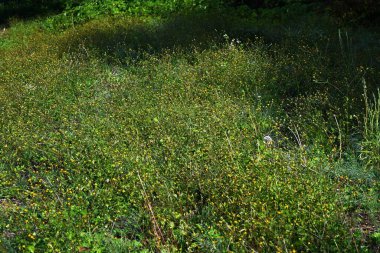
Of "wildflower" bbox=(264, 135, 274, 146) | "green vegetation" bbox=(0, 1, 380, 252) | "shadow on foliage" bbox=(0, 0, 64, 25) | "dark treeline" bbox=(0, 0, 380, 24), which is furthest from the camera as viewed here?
"shadow on foliage" bbox=(0, 0, 64, 25)

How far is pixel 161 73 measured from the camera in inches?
266

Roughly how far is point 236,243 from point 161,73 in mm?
3765

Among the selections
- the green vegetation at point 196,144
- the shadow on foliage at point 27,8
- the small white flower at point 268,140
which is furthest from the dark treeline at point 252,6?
the small white flower at point 268,140

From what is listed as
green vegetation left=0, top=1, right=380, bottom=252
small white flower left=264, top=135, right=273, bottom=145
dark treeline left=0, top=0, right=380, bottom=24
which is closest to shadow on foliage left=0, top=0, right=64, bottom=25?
dark treeline left=0, top=0, right=380, bottom=24

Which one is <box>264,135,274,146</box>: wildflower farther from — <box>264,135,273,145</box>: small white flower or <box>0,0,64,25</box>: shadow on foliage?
<box>0,0,64,25</box>: shadow on foliage

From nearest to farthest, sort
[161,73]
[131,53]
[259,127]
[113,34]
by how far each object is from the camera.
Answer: [259,127] → [161,73] → [131,53] → [113,34]

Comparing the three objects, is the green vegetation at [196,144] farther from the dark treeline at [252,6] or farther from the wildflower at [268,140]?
the dark treeline at [252,6]

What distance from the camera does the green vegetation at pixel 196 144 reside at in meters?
3.55

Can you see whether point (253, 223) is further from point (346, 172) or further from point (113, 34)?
point (113, 34)

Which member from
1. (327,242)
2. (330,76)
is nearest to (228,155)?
(327,242)

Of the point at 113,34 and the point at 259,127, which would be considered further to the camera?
the point at 113,34

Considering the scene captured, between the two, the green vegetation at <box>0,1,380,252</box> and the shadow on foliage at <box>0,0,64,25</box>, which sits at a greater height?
the green vegetation at <box>0,1,380,252</box>

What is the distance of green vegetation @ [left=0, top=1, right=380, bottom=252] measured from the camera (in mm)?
3555

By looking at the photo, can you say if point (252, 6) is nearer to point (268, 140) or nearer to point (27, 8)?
point (268, 140)
